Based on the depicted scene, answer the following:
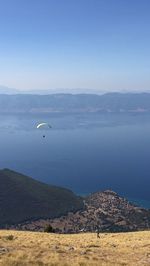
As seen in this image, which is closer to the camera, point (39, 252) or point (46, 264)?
point (46, 264)

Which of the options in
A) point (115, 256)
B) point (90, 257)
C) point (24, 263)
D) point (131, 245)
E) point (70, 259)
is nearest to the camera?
point (24, 263)

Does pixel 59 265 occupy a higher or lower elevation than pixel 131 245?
lower

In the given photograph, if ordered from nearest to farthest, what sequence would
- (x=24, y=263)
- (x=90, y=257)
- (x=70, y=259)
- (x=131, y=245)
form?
1. (x=24, y=263)
2. (x=70, y=259)
3. (x=90, y=257)
4. (x=131, y=245)

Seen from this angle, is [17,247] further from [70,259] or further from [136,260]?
[136,260]

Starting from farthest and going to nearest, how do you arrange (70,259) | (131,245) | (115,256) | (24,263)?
(131,245) → (115,256) → (70,259) → (24,263)

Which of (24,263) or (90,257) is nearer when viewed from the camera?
(24,263)

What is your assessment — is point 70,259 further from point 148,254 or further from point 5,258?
point 148,254

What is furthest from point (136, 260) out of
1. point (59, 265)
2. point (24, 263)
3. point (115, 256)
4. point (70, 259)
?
Answer: point (24, 263)

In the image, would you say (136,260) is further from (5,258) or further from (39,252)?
(5,258)

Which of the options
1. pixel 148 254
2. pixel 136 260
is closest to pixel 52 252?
pixel 136 260
